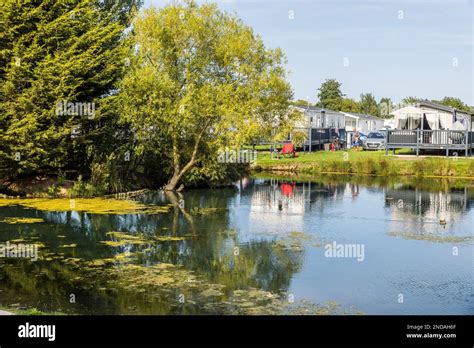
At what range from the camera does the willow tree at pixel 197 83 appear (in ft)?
103

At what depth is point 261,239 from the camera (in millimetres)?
20109

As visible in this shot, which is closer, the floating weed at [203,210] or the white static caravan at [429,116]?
the floating weed at [203,210]

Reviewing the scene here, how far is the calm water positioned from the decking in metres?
14.8

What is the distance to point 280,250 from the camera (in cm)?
1836

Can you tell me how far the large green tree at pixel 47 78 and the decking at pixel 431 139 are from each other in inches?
984

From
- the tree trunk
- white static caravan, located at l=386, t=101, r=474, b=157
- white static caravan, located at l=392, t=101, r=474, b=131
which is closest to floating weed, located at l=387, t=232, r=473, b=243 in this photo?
the tree trunk

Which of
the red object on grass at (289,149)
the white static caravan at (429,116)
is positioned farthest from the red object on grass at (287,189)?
the white static caravan at (429,116)

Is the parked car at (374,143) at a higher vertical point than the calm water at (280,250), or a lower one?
higher

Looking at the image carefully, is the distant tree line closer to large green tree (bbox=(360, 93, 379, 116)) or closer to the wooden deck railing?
large green tree (bbox=(360, 93, 379, 116))

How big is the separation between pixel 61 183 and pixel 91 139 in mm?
3064

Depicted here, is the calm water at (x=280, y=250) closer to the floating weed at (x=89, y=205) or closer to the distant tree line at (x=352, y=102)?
the floating weed at (x=89, y=205)

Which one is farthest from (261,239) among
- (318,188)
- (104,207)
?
(318,188)

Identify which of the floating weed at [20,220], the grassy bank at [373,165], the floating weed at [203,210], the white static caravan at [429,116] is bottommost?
Answer: the floating weed at [203,210]
